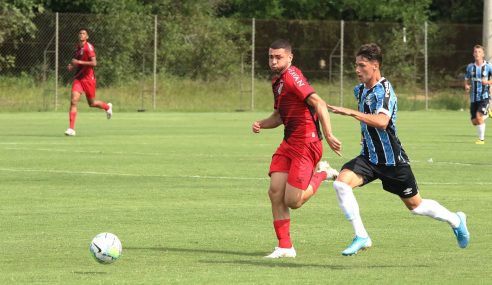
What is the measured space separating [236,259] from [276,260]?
0.32 meters

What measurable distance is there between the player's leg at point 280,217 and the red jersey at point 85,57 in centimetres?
1685

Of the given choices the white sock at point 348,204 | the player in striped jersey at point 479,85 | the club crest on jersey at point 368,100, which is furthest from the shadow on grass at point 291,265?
the player in striped jersey at point 479,85

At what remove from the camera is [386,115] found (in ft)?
33.1

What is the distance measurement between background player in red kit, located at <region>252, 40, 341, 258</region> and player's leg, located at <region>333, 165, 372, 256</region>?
0.36 m

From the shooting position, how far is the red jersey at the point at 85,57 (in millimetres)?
26844

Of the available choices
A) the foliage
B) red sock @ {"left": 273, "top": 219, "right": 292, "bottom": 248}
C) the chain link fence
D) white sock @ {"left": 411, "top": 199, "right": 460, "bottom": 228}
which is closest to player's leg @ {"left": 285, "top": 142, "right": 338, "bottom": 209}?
red sock @ {"left": 273, "top": 219, "right": 292, "bottom": 248}

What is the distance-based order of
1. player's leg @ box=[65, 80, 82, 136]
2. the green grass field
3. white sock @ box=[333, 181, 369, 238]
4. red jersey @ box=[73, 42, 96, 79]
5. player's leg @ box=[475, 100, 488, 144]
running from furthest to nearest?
red jersey @ box=[73, 42, 96, 79] < player's leg @ box=[65, 80, 82, 136] < player's leg @ box=[475, 100, 488, 144] < white sock @ box=[333, 181, 369, 238] < the green grass field

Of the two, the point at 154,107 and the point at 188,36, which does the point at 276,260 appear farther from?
the point at 188,36

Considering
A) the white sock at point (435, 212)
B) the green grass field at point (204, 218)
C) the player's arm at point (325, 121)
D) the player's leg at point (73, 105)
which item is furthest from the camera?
the player's leg at point (73, 105)

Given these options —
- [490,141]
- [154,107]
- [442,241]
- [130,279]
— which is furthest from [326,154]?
[154,107]

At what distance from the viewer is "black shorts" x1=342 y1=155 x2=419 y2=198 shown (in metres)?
10.2

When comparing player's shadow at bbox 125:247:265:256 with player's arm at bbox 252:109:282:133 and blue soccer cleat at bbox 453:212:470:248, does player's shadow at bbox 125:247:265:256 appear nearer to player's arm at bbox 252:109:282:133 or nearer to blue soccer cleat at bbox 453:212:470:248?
player's arm at bbox 252:109:282:133

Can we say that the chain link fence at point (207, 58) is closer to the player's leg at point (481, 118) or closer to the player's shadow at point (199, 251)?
the player's leg at point (481, 118)

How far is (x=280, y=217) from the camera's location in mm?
10375
